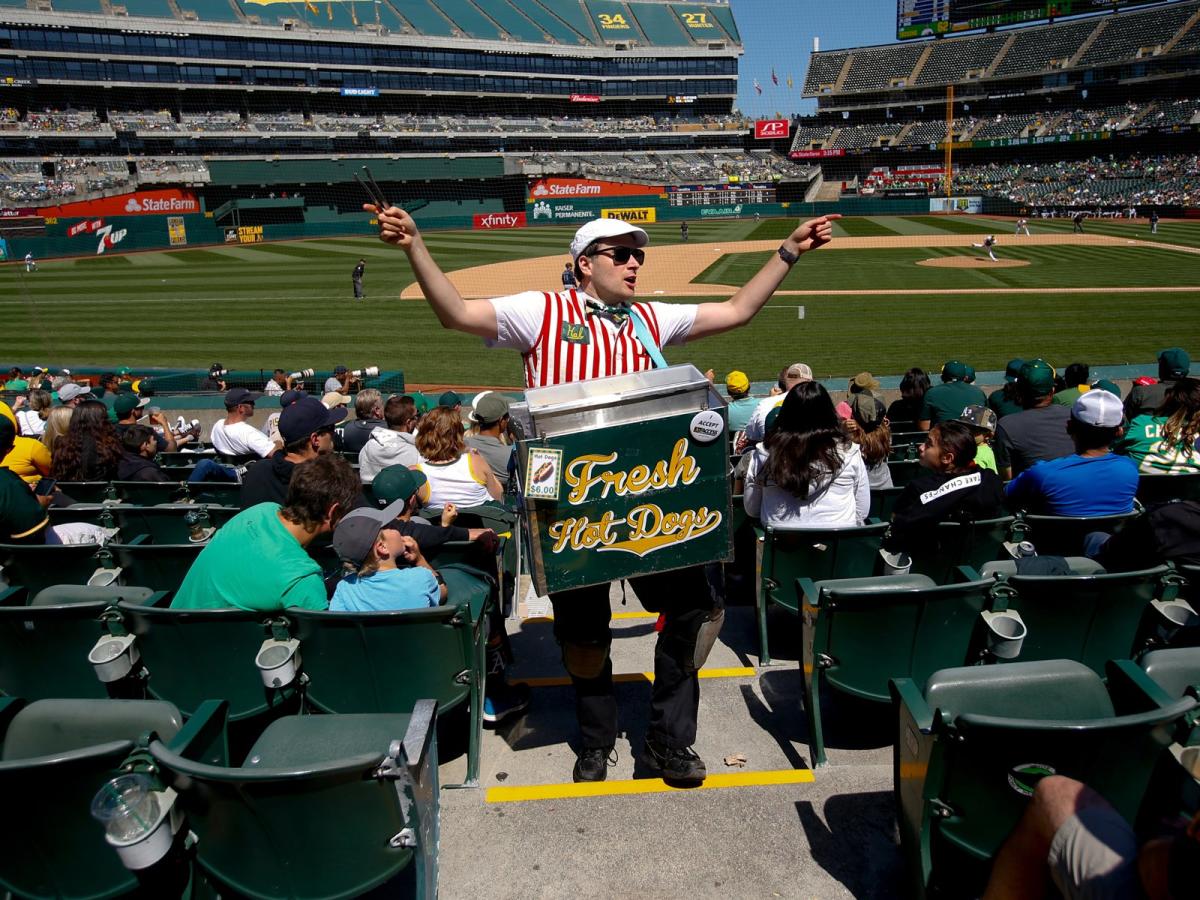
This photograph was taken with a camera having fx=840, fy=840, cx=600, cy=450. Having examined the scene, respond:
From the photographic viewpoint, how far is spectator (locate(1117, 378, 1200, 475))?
4.98 metres

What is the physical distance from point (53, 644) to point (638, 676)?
2.57 m

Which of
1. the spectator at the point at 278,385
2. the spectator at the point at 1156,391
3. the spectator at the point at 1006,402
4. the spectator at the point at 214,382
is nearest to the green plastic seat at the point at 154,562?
the spectator at the point at 1006,402

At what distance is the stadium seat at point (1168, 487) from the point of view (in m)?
5.16

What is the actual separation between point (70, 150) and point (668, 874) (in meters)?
63.5

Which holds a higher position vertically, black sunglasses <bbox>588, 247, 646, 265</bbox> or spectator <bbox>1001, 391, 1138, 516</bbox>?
black sunglasses <bbox>588, 247, 646, 265</bbox>

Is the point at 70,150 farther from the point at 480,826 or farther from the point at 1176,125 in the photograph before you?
the point at 1176,125

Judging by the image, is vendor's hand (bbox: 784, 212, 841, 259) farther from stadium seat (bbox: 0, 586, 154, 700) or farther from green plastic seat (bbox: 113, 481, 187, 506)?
green plastic seat (bbox: 113, 481, 187, 506)

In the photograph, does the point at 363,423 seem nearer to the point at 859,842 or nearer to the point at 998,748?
the point at 859,842

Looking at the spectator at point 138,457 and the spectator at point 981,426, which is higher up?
the spectator at point 981,426

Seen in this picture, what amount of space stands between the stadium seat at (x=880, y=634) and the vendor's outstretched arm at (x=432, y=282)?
1657mm

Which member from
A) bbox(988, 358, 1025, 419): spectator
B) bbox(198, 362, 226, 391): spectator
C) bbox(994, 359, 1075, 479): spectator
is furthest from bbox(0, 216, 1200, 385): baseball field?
bbox(994, 359, 1075, 479): spectator

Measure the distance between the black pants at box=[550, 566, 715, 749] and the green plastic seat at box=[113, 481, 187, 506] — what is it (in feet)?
14.5

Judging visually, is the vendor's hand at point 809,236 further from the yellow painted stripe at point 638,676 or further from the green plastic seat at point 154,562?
the green plastic seat at point 154,562

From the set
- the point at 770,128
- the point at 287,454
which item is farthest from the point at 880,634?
the point at 770,128
